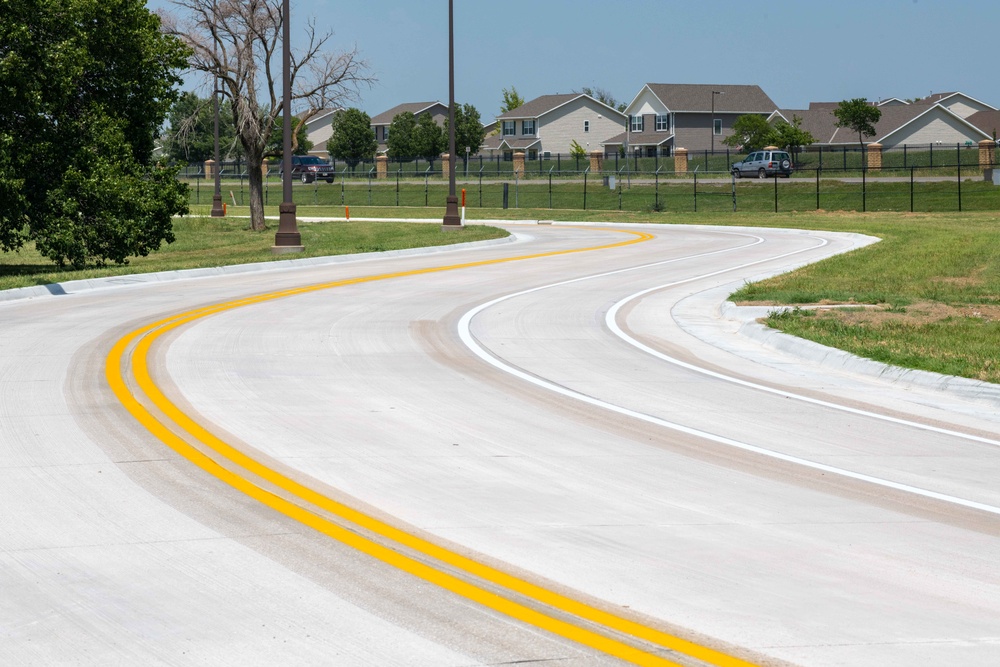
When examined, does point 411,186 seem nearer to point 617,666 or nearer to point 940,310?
point 940,310

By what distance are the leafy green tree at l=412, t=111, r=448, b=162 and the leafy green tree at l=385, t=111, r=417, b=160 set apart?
399 millimetres

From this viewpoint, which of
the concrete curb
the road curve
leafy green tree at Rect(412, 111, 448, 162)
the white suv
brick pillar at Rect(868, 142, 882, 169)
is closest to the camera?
the road curve

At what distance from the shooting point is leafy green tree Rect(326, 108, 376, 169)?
111m

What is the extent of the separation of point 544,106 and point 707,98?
1791cm

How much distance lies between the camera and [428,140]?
10950cm

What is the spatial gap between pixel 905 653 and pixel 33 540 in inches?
167

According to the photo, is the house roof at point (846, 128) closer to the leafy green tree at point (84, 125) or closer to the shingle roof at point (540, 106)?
the shingle roof at point (540, 106)

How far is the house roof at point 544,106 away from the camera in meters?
122

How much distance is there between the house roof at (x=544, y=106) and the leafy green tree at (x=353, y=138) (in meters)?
17.0

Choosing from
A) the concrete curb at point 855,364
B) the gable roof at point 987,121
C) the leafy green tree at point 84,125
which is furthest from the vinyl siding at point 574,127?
the concrete curb at point 855,364

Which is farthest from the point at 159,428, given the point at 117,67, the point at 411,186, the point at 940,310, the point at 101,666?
the point at 411,186

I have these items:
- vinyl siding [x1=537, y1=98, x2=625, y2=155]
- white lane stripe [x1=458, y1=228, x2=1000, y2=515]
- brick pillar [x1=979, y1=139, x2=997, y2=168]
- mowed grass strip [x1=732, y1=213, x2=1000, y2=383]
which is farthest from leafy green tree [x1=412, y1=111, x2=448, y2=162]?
white lane stripe [x1=458, y1=228, x2=1000, y2=515]

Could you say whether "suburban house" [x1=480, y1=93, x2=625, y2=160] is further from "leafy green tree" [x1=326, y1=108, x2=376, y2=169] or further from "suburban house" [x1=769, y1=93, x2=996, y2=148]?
"suburban house" [x1=769, y1=93, x2=996, y2=148]

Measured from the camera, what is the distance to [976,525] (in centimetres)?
703
